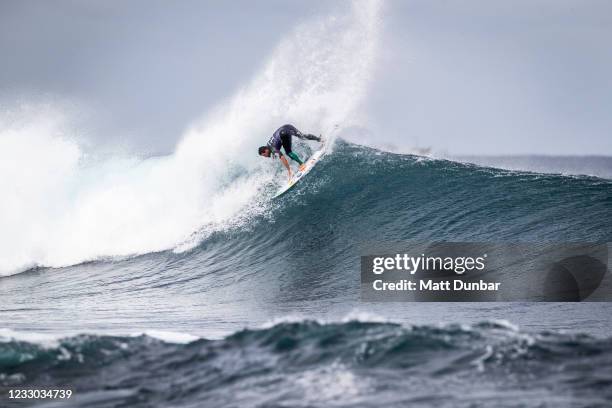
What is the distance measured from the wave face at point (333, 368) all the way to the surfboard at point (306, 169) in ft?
28.5

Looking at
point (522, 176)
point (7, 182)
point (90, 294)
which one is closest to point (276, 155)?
point (90, 294)

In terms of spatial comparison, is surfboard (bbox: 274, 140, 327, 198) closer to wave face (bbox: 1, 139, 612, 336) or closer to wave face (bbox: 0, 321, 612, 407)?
wave face (bbox: 1, 139, 612, 336)

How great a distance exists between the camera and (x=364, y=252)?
13.0 metres

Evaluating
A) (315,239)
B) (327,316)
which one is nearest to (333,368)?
(327,316)

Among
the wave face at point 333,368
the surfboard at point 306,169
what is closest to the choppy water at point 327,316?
the wave face at point 333,368

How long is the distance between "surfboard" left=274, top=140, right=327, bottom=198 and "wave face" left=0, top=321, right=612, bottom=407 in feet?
28.5

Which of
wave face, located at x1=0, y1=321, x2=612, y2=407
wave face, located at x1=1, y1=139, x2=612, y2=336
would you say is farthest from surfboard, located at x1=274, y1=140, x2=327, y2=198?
wave face, located at x1=0, y1=321, x2=612, y2=407

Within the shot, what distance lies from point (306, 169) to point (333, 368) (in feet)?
34.3

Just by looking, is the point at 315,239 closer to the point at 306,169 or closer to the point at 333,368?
the point at 306,169

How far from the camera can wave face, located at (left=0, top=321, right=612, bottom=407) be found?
5.24 meters

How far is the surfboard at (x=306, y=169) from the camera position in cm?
1551

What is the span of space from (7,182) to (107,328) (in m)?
14.3

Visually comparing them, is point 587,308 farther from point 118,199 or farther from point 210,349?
→ point 118,199

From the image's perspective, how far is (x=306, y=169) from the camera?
16.1 m
